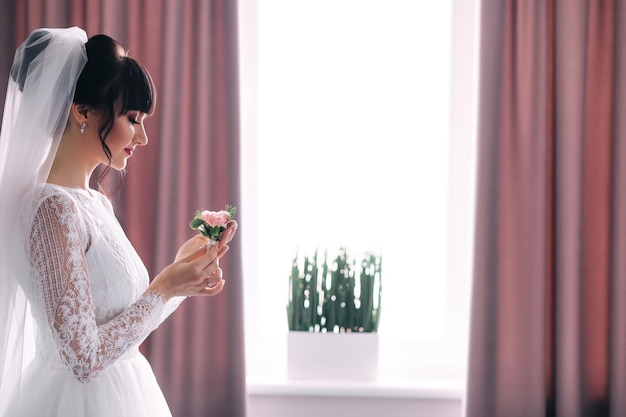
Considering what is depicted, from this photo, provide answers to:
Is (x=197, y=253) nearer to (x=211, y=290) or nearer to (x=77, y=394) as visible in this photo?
(x=211, y=290)

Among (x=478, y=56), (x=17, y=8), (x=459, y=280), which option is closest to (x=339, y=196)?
(x=459, y=280)

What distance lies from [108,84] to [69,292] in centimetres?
47

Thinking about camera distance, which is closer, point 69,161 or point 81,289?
point 81,289

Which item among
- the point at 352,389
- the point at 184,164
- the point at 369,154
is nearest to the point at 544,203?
the point at 369,154

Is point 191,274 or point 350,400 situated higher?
point 191,274

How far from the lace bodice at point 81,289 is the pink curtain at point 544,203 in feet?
4.99

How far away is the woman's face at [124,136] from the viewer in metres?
1.53

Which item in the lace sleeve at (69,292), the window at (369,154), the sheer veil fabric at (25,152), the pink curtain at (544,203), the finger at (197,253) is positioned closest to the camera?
the lace sleeve at (69,292)

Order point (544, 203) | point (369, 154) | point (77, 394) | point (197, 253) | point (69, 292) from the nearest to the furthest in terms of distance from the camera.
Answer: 1. point (69, 292)
2. point (77, 394)
3. point (197, 253)
4. point (544, 203)
5. point (369, 154)

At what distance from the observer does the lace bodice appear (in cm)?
135

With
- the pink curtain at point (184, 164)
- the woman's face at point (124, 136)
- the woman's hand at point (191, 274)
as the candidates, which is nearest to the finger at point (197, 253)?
the woman's hand at point (191, 274)

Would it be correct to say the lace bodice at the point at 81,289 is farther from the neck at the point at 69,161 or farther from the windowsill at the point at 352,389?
the windowsill at the point at 352,389

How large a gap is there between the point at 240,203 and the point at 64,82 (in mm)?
1250

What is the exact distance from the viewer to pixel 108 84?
4.90 feet
